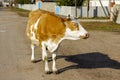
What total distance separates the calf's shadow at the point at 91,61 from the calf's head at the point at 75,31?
1.25m

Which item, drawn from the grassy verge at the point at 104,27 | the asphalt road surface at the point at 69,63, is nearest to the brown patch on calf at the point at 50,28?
the asphalt road surface at the point at 69,63

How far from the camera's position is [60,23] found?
8969 millimetres

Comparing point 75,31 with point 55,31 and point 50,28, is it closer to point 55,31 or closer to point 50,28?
point 55,31

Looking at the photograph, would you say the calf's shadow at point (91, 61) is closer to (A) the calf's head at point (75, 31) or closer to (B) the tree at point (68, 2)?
(A) the calf's head at point (75, 31)

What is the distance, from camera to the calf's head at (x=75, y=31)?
8.68 meters

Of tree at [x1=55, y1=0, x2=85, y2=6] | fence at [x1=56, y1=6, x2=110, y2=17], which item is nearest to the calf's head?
fence at [x1=56, y1=6, x2=110, y2=17]

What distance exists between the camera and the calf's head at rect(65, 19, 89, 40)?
8683mm

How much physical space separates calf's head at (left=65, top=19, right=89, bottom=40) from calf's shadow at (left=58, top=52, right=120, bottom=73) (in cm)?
125

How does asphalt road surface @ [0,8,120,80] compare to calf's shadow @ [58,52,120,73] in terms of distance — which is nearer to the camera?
asphalt road surface @ [0,8,120,80]

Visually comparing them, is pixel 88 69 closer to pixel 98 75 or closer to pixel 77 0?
pixel 98 75

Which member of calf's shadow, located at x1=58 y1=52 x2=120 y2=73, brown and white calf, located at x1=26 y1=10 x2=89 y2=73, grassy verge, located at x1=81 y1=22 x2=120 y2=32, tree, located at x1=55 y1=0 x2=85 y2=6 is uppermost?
brown and white calf, located at x1=26 y1=10 x2=89 y2=73

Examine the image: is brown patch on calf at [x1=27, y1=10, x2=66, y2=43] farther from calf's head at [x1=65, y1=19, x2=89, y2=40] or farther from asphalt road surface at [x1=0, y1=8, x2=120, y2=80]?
asphalt road surface at [x1=0, y1=8, x2=120, y2=80]

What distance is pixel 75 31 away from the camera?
28.7 feet

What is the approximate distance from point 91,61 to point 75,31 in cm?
274
